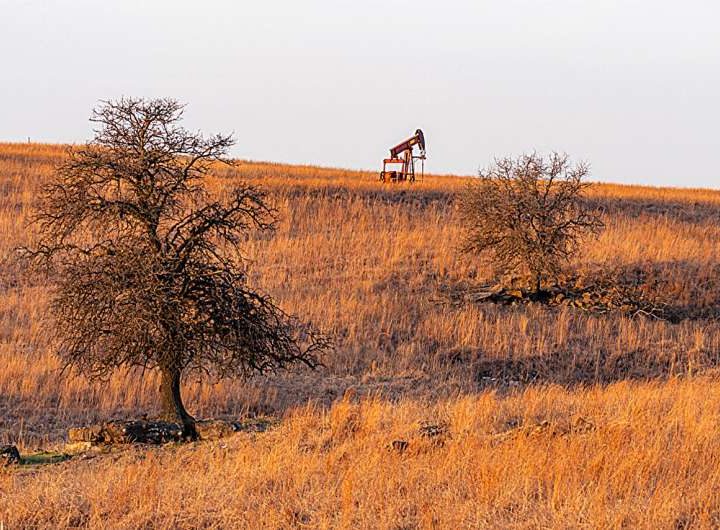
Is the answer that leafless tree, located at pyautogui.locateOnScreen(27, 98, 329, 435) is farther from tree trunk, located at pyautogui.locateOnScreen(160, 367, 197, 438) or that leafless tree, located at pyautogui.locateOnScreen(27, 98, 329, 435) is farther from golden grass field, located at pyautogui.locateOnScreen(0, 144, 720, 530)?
golden grass field, located at pyautogui.locateOnScreen(0, 144, 720, 530)

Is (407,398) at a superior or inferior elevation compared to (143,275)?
inferior

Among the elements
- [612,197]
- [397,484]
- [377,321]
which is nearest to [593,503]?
[397,484]

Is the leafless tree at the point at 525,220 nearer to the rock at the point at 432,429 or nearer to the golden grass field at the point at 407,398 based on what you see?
the golden grass field at the point at 407,398

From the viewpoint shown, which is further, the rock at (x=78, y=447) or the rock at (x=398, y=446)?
the rock at (x=78, y=447)

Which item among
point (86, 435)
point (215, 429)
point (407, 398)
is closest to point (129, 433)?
point (86, 435)

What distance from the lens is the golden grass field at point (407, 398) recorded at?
7746mm

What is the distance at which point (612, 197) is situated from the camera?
36.4 meters

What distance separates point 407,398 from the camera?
1616 cm

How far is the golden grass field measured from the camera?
775 centimetres

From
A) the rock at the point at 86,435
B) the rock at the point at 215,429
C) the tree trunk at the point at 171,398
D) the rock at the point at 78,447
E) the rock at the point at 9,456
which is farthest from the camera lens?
the tree trunk at the point at 171,398

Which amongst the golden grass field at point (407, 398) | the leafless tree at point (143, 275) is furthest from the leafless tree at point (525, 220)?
the leafless tree at point (143, 275)

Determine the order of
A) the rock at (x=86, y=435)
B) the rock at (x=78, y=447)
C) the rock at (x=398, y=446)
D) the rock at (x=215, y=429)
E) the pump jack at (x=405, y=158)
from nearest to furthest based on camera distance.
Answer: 1. the rock at (x=398, y=446)
2. the rock at (x=78, y=447)
3. the rock at (x=86, y=435)
4. the rock at (x=215, y=429)
5. the pump jack at (x=405, y=158)

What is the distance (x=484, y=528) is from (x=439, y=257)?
64.9ft

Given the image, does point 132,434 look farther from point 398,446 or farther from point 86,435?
point 398,446
